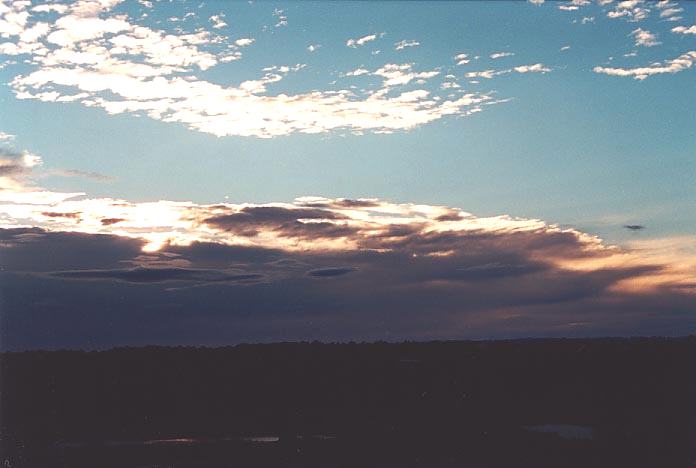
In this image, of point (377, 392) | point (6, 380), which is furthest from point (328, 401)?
point (6, 380)

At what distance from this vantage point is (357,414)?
1406 inches

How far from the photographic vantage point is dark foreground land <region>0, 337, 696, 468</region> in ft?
81.7

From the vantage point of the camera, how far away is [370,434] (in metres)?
29.2

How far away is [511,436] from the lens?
92.8ft

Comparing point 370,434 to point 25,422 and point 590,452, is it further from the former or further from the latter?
point 25,422

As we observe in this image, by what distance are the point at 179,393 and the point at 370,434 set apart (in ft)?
68.6

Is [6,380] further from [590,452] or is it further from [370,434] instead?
[590,452]

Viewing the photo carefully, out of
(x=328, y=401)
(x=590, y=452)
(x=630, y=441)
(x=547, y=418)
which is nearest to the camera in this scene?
(x=590, y=452)

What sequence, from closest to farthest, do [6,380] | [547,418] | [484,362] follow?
[547,418] → [6,380] → [484,362]

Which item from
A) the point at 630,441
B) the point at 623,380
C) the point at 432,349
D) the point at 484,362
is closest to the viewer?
the point at 630,441

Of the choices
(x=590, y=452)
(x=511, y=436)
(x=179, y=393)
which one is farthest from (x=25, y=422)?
(x=590, y=452)

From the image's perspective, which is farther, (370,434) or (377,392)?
(377,392)

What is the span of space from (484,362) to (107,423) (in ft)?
141

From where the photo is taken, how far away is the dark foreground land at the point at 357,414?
2491 centimetres
